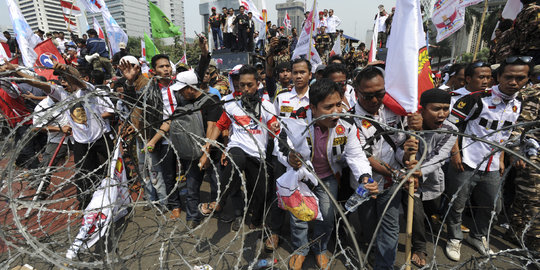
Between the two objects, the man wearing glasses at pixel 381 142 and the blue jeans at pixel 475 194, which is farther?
the blue jeans at pixel 475 194

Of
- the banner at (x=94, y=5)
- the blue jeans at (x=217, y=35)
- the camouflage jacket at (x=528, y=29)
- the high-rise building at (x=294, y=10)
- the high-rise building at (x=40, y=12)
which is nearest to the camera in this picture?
the camouflage jacket at (x=528, y=29)

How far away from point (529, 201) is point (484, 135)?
95 centimetres

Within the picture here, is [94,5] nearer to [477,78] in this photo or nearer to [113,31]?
[113,31]

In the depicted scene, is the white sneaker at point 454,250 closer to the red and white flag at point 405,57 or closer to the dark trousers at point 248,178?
the red and white flag at point 405,57


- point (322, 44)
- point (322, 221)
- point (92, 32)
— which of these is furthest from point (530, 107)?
point (92, 32)

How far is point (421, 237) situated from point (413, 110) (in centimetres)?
157

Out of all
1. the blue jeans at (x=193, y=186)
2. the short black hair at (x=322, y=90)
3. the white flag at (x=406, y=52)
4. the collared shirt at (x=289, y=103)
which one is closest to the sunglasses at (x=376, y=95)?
the white flag at (x=406, y=52)

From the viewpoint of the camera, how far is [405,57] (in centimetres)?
207

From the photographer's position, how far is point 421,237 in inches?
111

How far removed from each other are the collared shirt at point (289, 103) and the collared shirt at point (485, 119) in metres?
1.72

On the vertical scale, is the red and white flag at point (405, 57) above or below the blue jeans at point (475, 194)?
above

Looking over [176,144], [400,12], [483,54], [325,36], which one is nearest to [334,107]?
[400,12]

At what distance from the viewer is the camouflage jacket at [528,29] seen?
3.48m

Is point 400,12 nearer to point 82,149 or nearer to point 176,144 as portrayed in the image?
point 176,144
